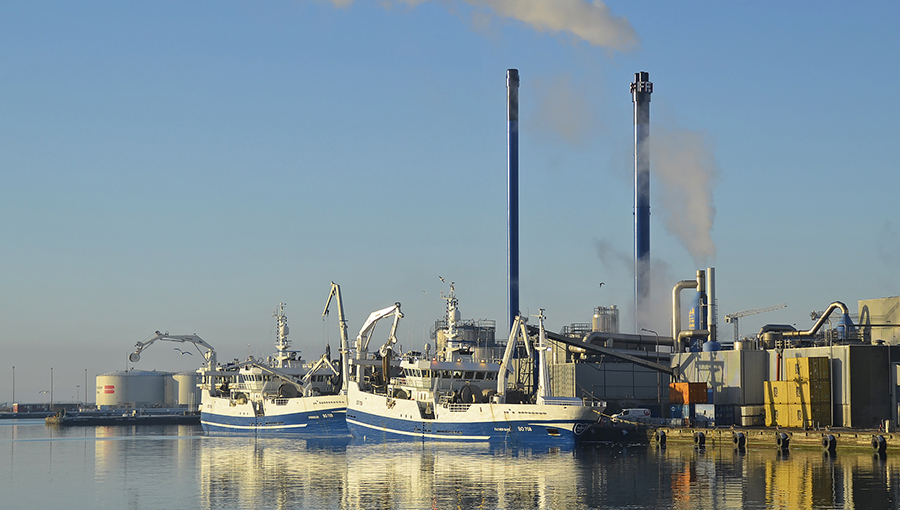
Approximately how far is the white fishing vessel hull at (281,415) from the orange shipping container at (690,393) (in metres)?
34.4

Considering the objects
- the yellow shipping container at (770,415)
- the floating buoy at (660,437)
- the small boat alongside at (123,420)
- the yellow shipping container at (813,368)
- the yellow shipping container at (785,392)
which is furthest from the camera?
the small boat alongside at (123,420)

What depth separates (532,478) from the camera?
60.9m

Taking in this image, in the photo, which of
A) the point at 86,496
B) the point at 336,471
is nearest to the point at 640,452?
the point at 336,471

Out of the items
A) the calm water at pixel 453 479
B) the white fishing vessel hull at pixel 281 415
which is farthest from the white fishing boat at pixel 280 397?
the calm water at pixel 453 479

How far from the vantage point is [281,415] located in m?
113

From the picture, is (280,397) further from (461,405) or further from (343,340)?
(461,405)

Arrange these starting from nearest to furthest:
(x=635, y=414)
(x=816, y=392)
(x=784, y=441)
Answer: (x=784, y=441), (x=816, y=392), (x=635, y=414)

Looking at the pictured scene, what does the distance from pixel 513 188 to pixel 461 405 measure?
1964 inches

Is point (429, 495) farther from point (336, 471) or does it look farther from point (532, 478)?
point (336, 471)

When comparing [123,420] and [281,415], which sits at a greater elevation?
[281,415]

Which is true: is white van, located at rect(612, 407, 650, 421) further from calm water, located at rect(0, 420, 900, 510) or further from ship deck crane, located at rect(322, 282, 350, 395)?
ship deck crane, located at rect(322, 282, 350, 395)

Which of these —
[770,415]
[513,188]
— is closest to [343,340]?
[513,188]

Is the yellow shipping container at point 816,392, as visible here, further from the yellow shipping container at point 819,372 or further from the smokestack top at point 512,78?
the smokestack top at point 512,78

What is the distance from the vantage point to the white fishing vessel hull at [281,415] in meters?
108
